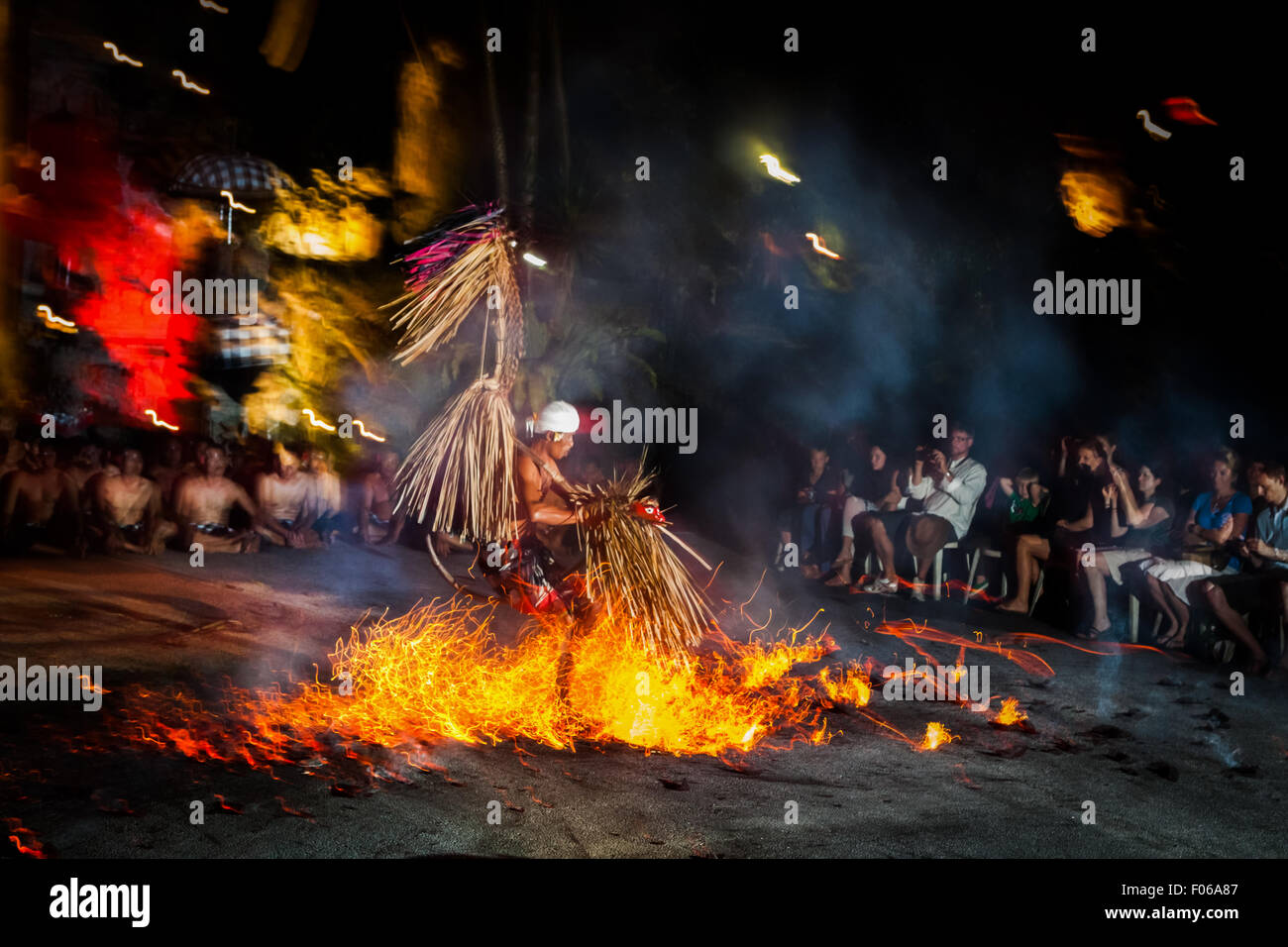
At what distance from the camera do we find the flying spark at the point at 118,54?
14086mm

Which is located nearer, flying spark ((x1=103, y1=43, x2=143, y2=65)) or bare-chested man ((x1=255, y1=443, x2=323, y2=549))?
bare-chested man ((x1=255, y1=443, x2=323, y2=549))

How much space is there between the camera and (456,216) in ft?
16.4

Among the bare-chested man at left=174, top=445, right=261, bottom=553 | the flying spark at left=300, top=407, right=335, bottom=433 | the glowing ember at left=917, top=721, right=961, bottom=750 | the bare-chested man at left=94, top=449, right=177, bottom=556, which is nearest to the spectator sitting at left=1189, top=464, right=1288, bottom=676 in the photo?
the glowing ember at left=917, top=721, right=961, bottom=750

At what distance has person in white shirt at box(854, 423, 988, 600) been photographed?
852 cm

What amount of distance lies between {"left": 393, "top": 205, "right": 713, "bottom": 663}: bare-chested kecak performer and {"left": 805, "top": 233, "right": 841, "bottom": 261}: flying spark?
13.1 ft

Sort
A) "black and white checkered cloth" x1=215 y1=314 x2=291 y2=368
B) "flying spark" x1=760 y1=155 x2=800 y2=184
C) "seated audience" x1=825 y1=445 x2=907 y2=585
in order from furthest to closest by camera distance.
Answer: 1. "seated audience" x1=825 y1=445 x2=907 y2=585
2. "black and white checkered cloth" x1=215 y1=314 x2=291 y2=368
3. "flying spark" x1=760 y1=155 x2=800 y2=184

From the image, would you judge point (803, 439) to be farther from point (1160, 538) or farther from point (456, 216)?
point (456, 216)

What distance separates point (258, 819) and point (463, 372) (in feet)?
13.4

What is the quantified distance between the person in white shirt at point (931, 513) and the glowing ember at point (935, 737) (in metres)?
3.43

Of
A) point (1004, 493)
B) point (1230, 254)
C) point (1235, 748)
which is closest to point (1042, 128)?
point (1230, 254)

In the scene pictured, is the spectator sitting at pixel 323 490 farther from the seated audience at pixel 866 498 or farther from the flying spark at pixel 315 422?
the seated audience at pixel 866 498

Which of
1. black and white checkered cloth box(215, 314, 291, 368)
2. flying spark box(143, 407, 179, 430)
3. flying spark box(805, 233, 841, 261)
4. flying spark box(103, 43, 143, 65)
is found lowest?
flying spark box(143, 407, 179, 430)

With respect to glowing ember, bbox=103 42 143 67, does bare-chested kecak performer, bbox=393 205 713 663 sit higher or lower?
lower
